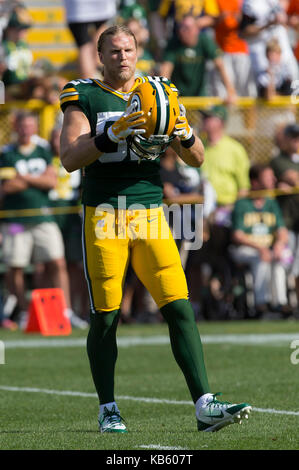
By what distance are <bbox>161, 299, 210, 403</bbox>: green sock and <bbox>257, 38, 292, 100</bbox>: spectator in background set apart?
8.93m

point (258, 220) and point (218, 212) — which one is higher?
point (218, 212)

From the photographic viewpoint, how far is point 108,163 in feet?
17.8

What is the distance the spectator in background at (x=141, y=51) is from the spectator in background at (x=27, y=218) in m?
1.68

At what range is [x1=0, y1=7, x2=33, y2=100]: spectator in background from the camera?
1341cm

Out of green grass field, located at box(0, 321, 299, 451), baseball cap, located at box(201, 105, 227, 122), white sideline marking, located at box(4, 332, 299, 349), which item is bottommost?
white sideline marking, located at box(4, 332, 299, 349)

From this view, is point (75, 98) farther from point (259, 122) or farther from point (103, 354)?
point (259, 122)

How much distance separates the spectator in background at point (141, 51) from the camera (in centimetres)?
1270

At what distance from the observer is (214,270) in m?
12.6

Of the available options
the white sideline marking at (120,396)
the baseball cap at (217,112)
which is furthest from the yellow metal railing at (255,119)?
the white sideline marking at (120,396)

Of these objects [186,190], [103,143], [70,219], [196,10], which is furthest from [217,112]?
[103,143]

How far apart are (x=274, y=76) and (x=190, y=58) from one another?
1.34m

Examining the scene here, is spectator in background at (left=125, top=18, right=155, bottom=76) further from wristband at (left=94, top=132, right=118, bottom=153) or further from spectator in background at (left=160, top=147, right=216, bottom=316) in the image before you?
wristband at (left=94, top=132, right=118, bottom=153)

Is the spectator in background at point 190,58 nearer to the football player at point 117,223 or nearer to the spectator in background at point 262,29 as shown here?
the spectator in background at point 262,29

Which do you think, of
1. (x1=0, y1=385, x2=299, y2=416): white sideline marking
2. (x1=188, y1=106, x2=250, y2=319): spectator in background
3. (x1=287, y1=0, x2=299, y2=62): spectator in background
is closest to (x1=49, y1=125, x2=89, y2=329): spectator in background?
(x1=188, y1=106, x2=250, y2=319): spectator in background
